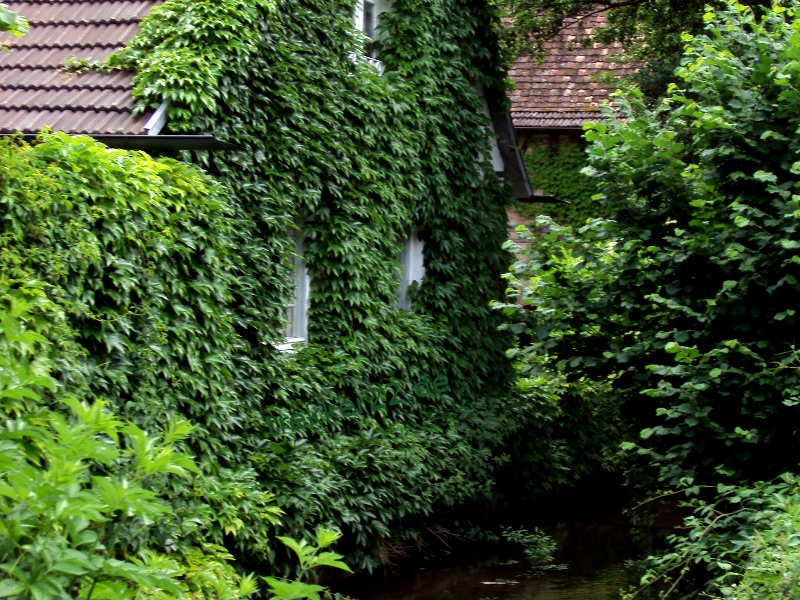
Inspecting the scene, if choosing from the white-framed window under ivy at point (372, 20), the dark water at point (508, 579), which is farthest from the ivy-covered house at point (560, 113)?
the dark water at point (508, 579)

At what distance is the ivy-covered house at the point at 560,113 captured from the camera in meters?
22.6

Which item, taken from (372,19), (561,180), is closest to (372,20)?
(372,19)

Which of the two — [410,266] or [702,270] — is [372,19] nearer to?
[410,266]

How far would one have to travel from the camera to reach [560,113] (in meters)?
22.6

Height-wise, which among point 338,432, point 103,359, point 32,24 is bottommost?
point 338,432

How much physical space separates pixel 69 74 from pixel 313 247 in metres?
2.85

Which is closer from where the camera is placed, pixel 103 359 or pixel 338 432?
pixel 103 359

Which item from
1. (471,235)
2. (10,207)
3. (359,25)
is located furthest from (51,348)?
(471,235)

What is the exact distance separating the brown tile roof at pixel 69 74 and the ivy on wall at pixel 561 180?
1496cm

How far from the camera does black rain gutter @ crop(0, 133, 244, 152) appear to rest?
7309 millimetres

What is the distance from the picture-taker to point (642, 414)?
29.0 feet

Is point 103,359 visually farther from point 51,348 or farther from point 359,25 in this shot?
point 359,25

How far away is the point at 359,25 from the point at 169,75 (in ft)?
12.5

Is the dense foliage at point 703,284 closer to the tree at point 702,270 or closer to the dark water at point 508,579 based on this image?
the tree at point 702,270
